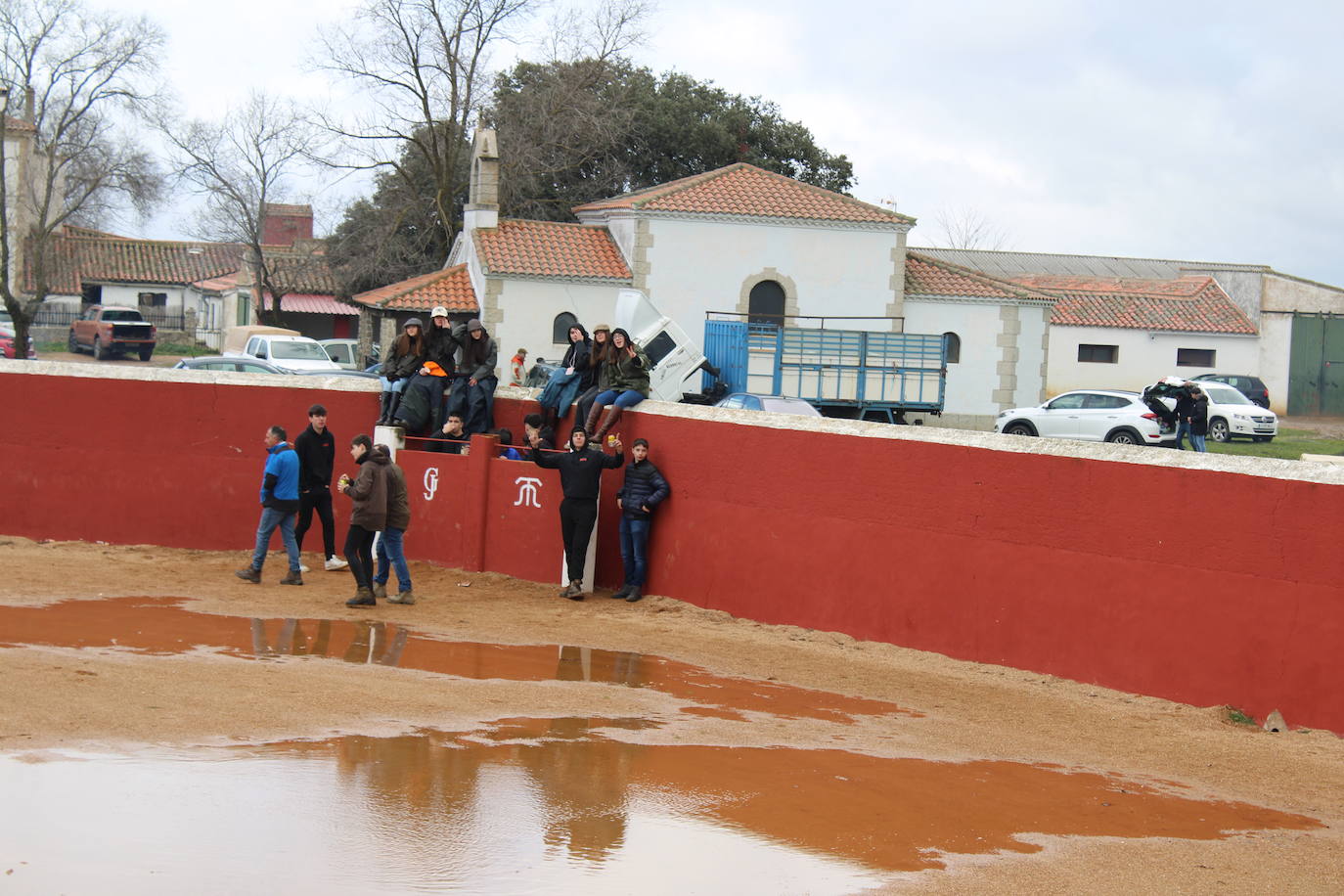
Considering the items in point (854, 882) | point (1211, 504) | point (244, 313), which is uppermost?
point (244, 313)

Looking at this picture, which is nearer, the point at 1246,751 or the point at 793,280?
the point at 1246,751

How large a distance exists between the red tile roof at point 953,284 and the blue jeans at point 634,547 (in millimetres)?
26265

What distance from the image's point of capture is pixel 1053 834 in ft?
23.0

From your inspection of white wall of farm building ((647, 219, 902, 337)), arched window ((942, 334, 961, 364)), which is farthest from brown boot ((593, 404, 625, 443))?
arched window ((942, 334, 961, 364))

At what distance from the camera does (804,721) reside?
930 centimetres

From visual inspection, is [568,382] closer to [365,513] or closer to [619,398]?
[619,398]

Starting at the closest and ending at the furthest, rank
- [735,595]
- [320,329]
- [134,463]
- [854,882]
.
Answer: [854,882], [735,595], [134,463], [320,329]

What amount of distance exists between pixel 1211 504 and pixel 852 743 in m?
3.31

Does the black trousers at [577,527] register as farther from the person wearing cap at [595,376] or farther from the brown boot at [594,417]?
the person wearing cap at [595,376]

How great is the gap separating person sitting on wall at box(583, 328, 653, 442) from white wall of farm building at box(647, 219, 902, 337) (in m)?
22.4

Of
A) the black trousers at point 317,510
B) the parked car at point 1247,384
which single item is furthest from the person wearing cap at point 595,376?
the parked car at point 1247,384

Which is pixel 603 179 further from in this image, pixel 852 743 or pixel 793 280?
pixel 852 743

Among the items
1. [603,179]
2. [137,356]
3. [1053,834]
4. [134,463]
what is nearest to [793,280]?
[603,179]

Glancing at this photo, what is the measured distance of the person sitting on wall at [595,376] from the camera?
586 inches
